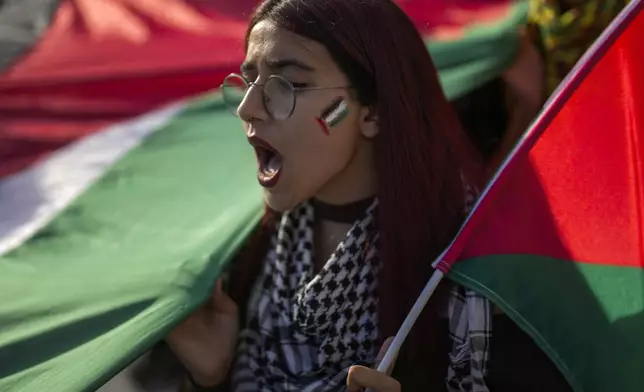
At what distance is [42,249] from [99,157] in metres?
0.44

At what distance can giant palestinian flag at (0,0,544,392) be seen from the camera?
1.36 metres

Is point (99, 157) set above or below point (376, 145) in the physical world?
below

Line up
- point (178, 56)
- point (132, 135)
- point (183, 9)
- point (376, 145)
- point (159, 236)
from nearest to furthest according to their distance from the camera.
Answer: point (376, 145) < point (159, 236) < point (132, 135) < point (178, 56) < point (183, 9)

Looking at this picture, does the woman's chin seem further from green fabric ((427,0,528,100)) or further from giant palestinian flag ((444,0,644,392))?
green fabric ((427,0,528,100))

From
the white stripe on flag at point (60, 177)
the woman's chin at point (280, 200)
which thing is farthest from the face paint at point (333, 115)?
the white stripe on flag at point (60, 177)

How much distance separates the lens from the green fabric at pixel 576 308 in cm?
124

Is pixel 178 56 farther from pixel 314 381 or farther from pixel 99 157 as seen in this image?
pixel 314 381

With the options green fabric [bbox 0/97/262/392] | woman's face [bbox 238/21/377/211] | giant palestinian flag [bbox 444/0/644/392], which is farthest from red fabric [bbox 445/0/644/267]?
green fabric [bbox 0/97/262/392]

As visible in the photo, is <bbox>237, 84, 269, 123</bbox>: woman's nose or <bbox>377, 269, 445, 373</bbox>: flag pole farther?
<bbox>237, 84, 269, 123</bbox>: woman's nose

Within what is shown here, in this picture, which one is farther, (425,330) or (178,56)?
(178,56)

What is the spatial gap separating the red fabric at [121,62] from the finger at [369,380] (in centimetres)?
101

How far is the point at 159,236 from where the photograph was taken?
1614 millimetres

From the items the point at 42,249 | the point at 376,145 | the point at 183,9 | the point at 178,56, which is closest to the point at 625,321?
the point at 376,145

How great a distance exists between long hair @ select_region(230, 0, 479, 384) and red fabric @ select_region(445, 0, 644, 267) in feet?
0.26
